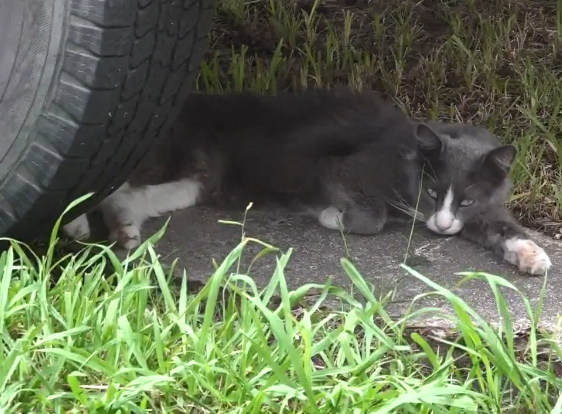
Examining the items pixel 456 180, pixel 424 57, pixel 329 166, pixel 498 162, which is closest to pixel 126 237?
pixel 329 166

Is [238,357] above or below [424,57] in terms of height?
below

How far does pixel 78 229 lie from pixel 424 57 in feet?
6.34

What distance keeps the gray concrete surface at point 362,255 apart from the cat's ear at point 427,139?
27cm

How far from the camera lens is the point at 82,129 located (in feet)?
5.97

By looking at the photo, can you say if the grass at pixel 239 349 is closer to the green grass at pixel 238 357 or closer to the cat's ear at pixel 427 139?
the green grass at pixel 238 357

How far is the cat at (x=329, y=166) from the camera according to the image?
8.96 ft

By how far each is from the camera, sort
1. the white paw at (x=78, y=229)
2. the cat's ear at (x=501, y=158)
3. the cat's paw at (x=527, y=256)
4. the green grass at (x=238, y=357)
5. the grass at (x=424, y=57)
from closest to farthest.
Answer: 1. the green grass at (x=238, y=357)
2. the cat's paw at (x=527, y=256)
3. the white paw at (x=78, y=229)
4. the cat's ear at (x=501, y=158)
5. the grass at (x=424, y=57)

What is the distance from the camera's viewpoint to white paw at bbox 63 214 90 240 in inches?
97.4

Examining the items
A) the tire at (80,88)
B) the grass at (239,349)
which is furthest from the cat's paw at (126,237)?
the tire at (80,88)

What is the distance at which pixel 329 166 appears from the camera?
2893 mm

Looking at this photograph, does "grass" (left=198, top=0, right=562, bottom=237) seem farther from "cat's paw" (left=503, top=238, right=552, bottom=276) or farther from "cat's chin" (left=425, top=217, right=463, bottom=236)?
"cat's paw" (left=503, top=238, right=552, bottom=276)

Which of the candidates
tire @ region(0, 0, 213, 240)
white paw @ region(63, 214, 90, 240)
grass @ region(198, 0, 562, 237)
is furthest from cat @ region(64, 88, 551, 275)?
tire @ region(0, 0, 213, 240)

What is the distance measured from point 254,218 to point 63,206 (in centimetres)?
90

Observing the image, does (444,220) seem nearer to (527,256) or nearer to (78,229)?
(527,256)
